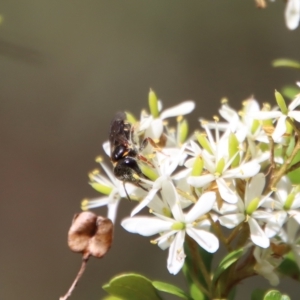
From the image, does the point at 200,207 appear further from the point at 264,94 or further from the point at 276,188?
the point at 264,94

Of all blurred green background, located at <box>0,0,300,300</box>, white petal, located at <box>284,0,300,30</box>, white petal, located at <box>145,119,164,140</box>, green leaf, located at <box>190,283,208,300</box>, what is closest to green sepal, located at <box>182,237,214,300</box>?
green leaf, located at <box>190,283,208,300</box>

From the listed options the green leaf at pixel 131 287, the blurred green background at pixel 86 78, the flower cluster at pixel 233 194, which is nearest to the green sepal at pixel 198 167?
the flower cluster at pixel 233 194

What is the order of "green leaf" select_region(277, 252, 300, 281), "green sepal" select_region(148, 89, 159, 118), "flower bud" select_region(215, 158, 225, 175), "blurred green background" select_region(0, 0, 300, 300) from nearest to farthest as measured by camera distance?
1. "flower bud" select_region(215, 158, 225, 175)
2. "green leaf" select_region(277, 252, 300, 281)
3. "green sepal" select_region(148, 89, 159, 118)
4. "blurred green background" select_region(0, 0, 300, 300)

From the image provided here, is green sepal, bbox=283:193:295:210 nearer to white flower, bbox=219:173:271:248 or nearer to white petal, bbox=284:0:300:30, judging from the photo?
white flower, bbox=219:173:271:248

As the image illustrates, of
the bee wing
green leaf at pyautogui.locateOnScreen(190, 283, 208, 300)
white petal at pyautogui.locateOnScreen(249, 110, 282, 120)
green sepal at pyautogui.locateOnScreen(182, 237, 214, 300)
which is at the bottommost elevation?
green leaf at pyautogui.locateOnScreen(190, 283, 208, 300)

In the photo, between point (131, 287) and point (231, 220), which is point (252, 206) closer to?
point (231, 220)

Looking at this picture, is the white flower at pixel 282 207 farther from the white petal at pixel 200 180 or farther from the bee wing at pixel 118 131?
the bee wing at pixel 118 131

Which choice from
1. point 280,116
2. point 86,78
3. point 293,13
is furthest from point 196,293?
point 86,78
